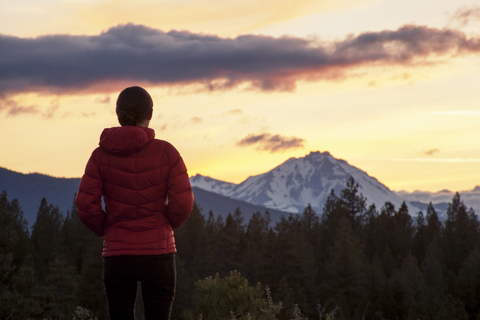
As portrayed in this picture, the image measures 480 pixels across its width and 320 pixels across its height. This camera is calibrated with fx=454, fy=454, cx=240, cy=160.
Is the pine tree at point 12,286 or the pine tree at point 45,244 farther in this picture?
the pine tree at point 45,244

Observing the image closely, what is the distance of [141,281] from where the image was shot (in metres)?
4.29

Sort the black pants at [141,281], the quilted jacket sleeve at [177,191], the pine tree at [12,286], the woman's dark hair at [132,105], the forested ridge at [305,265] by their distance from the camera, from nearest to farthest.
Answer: the black pants at [141,281] < the quilted jacket sleeve at [177,191] < the woman's dark hair at [132,105] < the pine tree at [12,286] < the forested ridge at [305,265]

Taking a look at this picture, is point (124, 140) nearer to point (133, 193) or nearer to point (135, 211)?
point (133, 193)

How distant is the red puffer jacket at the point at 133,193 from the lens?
14.0 feet

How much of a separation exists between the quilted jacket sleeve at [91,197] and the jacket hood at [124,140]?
229 millimetres

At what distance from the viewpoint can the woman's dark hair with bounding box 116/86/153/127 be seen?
448 cm

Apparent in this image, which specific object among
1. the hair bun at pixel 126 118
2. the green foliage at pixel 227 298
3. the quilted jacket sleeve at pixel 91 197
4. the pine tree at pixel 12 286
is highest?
the hair bun at pixel 126 118

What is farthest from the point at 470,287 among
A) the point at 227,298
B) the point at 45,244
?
the point at 45,244

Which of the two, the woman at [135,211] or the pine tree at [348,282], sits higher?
the woman at [135,211]

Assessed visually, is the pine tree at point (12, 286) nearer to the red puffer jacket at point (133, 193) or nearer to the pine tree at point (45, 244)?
the red puffer jacket at point (133, 193)

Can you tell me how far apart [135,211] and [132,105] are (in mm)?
1043

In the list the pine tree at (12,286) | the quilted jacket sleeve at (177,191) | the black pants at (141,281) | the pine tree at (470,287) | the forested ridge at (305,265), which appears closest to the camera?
the black pants at (141,281)

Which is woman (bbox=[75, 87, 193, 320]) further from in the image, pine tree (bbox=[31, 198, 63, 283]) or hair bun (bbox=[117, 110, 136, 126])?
pine tree (bbox=[31, 198, 63, 283])

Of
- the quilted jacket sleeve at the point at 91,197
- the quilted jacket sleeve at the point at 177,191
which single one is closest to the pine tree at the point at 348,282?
the quilted jacket sleeve at the point at 177,191
